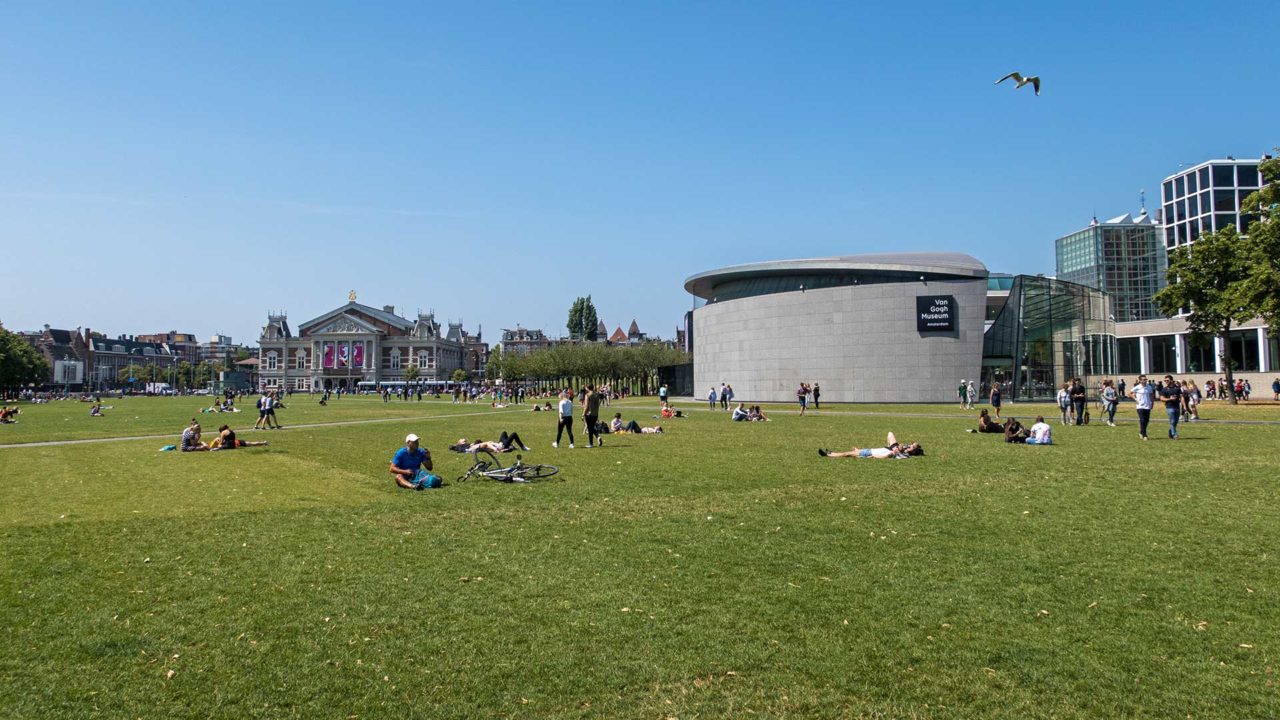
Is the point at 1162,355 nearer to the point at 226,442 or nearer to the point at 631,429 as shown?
the point at 631,429

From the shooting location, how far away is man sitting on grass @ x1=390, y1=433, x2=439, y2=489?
14.7 m

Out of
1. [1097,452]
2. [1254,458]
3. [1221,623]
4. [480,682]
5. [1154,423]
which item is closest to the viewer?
[480,682]

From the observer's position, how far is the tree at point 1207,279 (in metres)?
46.9

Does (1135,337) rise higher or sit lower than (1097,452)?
higher

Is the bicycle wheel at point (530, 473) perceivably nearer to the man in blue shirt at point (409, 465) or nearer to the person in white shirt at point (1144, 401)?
the man in blue shirt at point (409, 465)

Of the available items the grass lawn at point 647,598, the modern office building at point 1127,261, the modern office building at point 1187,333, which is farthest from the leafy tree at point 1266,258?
the modern office building at point 1127,261

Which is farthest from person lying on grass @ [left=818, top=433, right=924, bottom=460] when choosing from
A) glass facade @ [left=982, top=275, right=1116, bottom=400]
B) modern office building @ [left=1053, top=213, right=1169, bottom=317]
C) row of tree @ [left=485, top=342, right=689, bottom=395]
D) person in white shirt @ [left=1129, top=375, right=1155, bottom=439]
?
modern office building @ [left=1053, top=213, right=1169, bottom=317]

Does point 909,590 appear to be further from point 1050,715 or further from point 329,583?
point 329,583

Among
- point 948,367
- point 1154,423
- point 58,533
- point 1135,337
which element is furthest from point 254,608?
point 1135,337

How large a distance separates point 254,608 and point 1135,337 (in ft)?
334

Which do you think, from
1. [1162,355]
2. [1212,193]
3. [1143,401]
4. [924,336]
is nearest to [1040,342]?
[924,336]

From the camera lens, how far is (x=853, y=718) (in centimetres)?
489

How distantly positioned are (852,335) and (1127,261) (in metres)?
97.2

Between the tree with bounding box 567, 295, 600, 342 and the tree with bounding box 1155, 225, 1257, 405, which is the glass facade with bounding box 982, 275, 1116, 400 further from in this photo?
the tree with bounding box 567, 295, 600, 342
